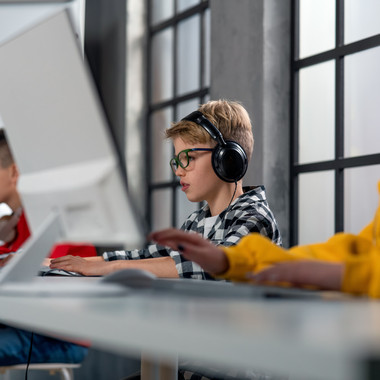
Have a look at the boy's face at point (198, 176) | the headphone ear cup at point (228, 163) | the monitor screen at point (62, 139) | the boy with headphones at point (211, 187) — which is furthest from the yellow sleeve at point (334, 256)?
the boy's face at point (198, 176)

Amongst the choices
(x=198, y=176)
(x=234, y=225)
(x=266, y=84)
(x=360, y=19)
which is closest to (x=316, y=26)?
(x=360, y=19)

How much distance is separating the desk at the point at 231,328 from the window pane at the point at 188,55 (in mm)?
3426

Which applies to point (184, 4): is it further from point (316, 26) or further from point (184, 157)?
point (184, 157)

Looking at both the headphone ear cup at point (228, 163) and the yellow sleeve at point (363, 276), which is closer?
the yellow sleeve at point (363, 276)

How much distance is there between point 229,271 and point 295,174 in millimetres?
2321

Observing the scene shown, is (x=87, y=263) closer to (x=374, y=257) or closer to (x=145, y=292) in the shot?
(x=145, y=292)

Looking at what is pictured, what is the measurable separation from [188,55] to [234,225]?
268 centimetres

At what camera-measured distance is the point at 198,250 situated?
0.75 meters

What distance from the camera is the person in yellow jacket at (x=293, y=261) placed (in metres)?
0.65

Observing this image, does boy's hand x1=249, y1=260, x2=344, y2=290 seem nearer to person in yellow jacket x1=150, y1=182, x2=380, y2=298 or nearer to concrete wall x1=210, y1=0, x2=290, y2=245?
person in yellow jacket x1=150, y1=182, x2=380, y2=298

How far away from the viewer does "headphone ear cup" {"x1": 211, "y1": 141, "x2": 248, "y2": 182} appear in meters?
1.71

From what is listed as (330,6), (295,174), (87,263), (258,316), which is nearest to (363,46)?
(330,6)

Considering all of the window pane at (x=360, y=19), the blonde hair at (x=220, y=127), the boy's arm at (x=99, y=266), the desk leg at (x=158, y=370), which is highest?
the window pane at (x=360, y=19)

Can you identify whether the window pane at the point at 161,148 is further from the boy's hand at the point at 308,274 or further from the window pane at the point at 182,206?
the boy's hand at the point at 308,274
